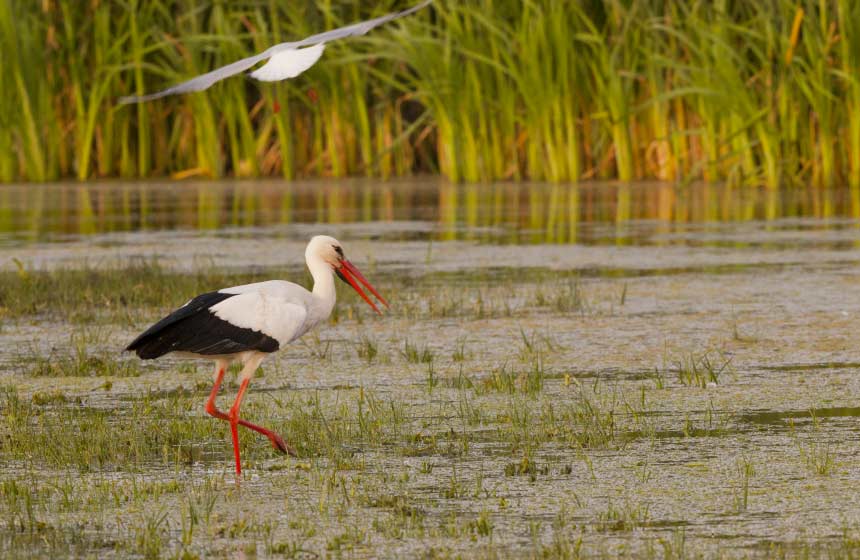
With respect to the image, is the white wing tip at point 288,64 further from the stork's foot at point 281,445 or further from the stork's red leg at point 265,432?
the stork's foot at point 281,445

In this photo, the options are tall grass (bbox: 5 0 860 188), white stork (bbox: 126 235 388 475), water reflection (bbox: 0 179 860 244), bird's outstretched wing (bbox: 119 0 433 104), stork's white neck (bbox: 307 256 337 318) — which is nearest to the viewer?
white stork (bbox: 126 235 388 475)

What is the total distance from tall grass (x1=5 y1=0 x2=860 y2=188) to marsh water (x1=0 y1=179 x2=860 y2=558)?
3265mm

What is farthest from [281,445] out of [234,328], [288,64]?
[288,64]

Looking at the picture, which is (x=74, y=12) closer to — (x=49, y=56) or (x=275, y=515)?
(x=49, y=56)

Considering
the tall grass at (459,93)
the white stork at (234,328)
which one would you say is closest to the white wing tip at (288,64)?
the white stork at (234,328)

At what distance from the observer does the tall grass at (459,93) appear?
14.8 metres

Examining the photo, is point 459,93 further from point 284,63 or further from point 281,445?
point 281,445

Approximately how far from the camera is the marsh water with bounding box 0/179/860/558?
4.22 meters

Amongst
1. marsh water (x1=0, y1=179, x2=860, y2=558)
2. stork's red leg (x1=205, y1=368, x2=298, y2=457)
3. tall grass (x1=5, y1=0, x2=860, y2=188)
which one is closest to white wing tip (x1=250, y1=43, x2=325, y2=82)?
marsh water (x1=0, y1=179, x2=860, y2=558)

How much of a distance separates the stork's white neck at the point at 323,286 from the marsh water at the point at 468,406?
0.34 metres

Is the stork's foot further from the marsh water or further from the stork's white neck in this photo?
the stork's white neck

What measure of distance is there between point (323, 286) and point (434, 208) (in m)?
9.17

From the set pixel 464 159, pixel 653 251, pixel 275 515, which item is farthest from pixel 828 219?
pixel 275 515

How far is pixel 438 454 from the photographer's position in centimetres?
509
